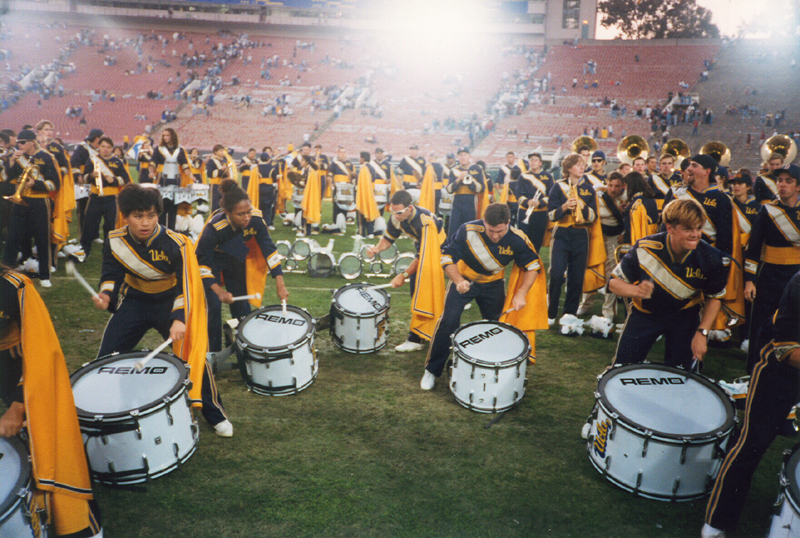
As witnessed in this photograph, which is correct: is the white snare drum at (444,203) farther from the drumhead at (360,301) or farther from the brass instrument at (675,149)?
the drumhead at (360,301)

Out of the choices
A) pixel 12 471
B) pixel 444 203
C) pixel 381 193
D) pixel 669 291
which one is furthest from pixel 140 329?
pixel 444 203

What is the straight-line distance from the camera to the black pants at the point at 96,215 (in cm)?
847

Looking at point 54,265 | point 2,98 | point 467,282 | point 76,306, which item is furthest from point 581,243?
point 2,98

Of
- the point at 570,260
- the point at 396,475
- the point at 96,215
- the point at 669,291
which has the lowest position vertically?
the point at 396,475

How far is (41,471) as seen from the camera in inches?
95.6

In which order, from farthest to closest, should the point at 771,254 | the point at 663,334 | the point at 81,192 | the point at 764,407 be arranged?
the point at 81,192 < the point at 771,254 < the point at 663,334 < the point at 764,407

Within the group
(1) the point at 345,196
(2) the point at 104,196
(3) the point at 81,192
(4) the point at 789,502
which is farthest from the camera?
(1) the point at 345,196

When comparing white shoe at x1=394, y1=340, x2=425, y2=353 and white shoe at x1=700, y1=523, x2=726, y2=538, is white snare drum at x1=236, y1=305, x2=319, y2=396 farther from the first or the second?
white shoe at x1=700, y1=523, x2=726, y2=538

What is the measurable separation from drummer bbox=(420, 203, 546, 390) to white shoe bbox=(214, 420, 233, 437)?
164cm

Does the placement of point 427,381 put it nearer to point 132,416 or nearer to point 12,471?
point 132,416

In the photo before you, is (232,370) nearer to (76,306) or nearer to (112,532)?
(112,532)

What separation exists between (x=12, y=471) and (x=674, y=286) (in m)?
3.66

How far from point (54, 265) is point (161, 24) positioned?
46490 millimetres

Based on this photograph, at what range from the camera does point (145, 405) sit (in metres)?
3.06
